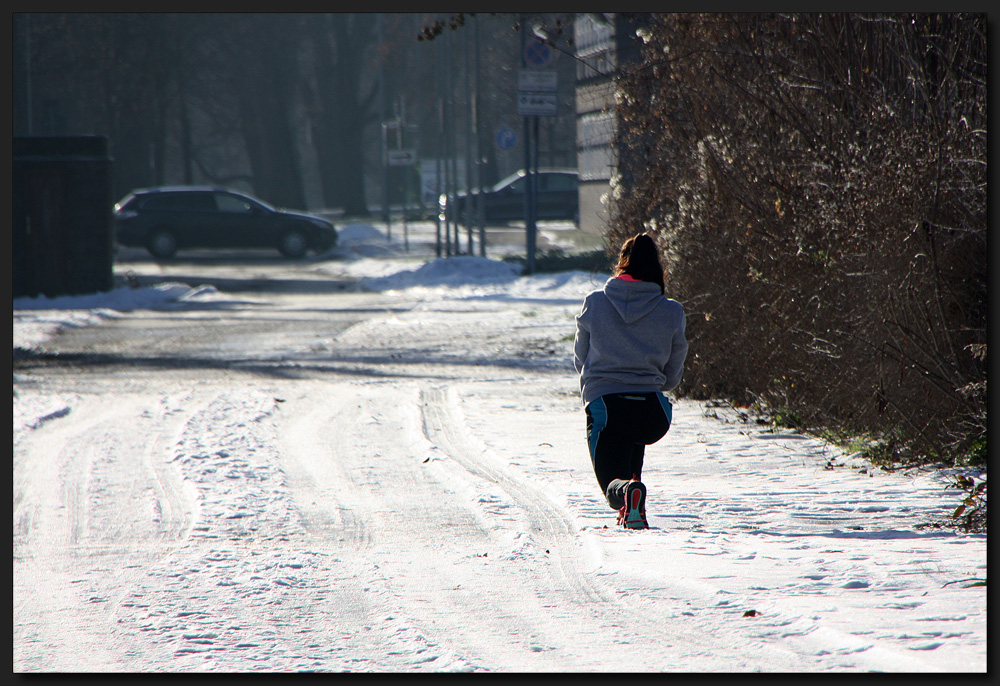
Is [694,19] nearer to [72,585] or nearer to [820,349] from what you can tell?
[820,349]

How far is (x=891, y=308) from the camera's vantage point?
6.67 m

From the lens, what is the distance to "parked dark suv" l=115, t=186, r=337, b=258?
102ft

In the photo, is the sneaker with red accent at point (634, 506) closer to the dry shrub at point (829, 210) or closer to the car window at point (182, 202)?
the dry shrub at point (829, 210)

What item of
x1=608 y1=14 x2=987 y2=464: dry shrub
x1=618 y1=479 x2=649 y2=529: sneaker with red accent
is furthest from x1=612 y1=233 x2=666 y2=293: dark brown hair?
x1=608 y1=14 x2=987 y2=464: dry shrub

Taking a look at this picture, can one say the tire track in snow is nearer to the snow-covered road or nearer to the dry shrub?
the snow-covered road

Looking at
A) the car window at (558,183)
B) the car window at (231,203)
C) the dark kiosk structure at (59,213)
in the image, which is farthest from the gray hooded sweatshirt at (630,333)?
the car window at (558,183)

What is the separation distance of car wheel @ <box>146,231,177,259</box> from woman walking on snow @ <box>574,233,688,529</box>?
2724 centimetres

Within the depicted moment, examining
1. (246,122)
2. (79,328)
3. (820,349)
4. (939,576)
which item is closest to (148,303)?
(79,328)

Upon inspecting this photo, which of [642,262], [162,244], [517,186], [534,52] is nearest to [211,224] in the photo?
[162,244]

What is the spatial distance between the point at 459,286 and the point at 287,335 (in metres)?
7.03

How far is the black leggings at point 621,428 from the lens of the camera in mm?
5742

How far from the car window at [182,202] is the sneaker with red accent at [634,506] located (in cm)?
2746

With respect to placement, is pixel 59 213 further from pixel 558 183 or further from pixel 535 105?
pixel 558 183

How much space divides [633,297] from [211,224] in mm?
26898
